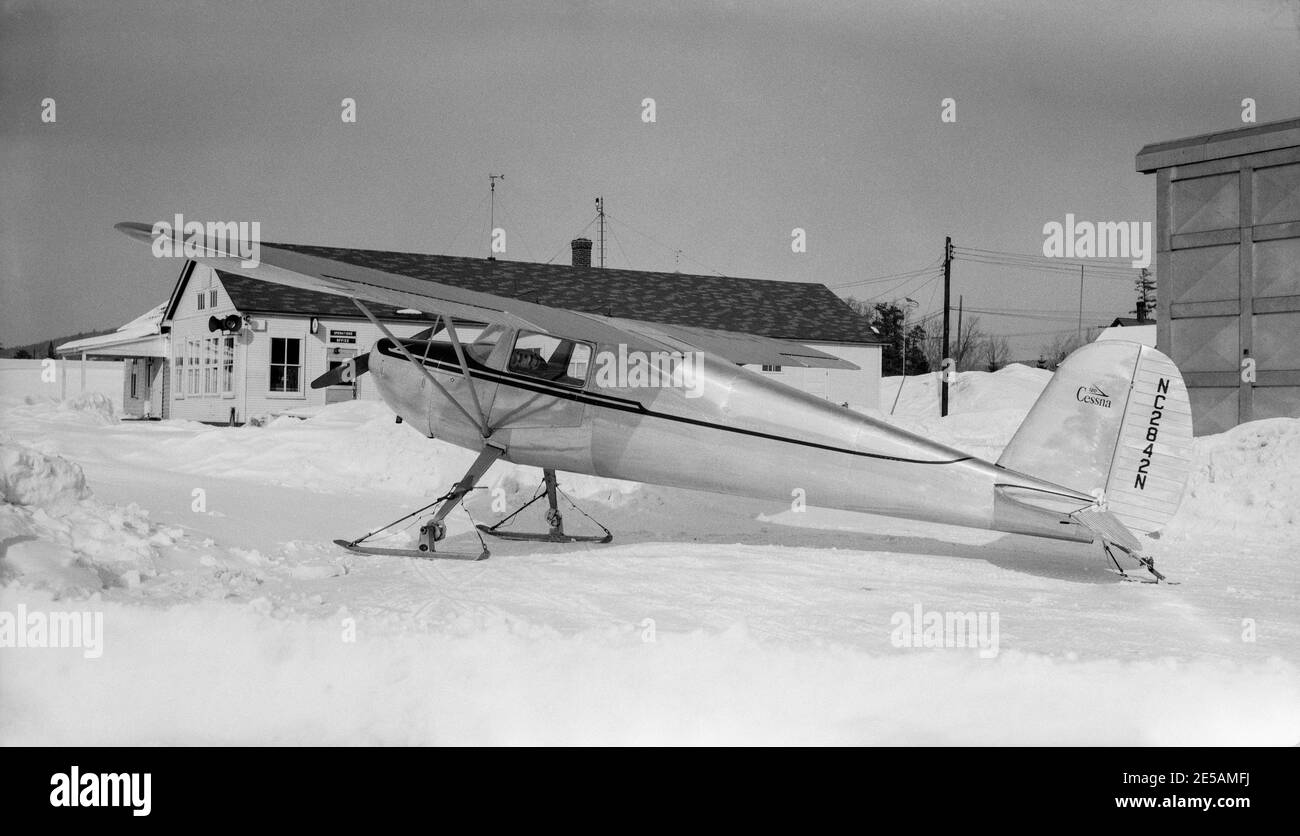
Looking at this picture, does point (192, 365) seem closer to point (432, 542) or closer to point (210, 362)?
point (210, 362)

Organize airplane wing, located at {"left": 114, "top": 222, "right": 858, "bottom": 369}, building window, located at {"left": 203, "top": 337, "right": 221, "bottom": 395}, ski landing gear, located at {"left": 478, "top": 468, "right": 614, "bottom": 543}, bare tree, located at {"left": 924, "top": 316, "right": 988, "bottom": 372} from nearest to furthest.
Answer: airplane wing, located at {"left": 114, "top": 222, "right": 858, "bottom": 369}
ski landing gear, located at {"left": 478, "top": 468, "right": 614, "bottom": 543}
building window, located at {"left": 203, "top": 337, "right": 221, "bottom": 395}
bare tree, located at {"left": 924, "top": 316, "right": 988, "bottom": 372}

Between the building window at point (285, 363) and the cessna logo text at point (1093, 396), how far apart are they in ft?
68.4

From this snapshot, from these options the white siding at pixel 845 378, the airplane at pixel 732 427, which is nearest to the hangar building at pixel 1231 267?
the airplane at pixel 732 427

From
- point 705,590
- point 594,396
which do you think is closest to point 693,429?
point 594,396

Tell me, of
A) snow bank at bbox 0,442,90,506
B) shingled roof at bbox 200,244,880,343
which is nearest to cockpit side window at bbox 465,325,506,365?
snow bank at bbox 0,442,90,506

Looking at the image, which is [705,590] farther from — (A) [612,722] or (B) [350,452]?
(B) [350,452]

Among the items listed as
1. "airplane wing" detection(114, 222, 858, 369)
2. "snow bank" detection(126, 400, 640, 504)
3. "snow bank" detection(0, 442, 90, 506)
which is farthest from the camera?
"snow bank" detection(126, 400, 640, 504)

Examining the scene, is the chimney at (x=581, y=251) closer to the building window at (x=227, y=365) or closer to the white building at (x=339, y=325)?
the white building at (x=339, y=325)

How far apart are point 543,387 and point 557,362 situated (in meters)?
0.26

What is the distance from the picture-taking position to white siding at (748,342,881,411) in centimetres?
2636

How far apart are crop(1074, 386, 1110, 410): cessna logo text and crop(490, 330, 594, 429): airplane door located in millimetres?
3805

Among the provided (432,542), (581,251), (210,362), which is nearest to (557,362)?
(432,542)

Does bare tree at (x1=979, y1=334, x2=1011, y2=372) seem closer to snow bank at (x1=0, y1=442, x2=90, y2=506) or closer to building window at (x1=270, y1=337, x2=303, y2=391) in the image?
building window at (x1=270, y1=337, x2=303, y2=391)

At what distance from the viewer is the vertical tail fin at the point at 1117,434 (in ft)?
20.4
